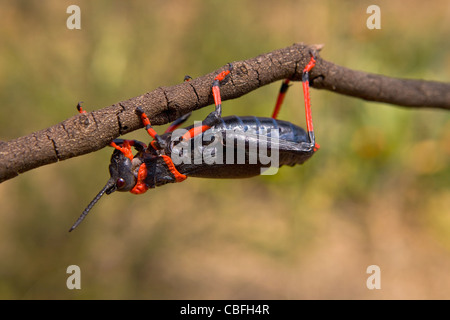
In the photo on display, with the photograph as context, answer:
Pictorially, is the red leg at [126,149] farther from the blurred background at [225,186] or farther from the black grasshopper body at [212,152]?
the blurred background at [225,186]

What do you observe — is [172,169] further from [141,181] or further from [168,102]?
[168,102]

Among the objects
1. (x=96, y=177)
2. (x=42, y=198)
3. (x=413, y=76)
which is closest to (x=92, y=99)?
(x=96, y=177)

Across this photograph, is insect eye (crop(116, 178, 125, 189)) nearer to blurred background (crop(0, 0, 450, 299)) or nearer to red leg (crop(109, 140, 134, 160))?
red leg (crop(109, 140, 134, 160))

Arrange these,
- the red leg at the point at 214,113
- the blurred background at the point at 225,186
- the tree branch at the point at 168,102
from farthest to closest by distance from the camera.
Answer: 1. the blurred background at the point at 225,186
2. the red leg at the point at 214,113
3. the tree branch at the point at 168,102

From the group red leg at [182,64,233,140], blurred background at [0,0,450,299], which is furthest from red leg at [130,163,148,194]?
blurred background at [0,0,450,299]

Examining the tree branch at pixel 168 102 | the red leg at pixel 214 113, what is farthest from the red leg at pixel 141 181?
the tree branch at pixel 168 102

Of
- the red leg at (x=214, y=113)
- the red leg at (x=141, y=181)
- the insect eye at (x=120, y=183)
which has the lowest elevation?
the insect eye at (x=120, y=183)
